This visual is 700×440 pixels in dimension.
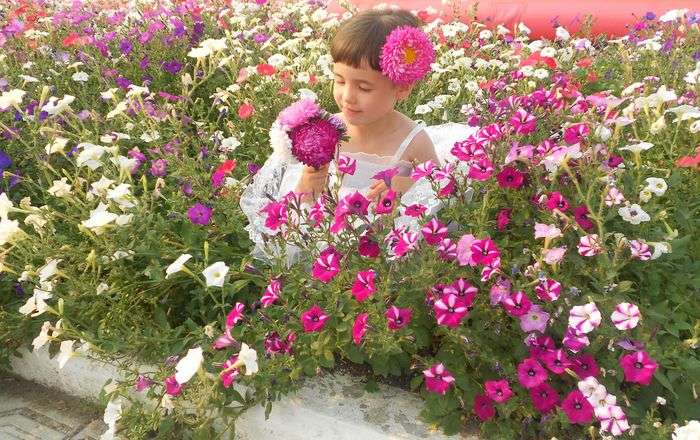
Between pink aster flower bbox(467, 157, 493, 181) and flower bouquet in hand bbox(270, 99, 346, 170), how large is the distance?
473 millimetres

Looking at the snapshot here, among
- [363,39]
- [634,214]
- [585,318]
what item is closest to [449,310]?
[585,318]

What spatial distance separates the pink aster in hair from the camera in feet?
7.15

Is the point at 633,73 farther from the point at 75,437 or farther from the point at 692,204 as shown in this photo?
the point at 75,437

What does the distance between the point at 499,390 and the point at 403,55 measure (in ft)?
3.84

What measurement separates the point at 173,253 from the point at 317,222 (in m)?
0.71

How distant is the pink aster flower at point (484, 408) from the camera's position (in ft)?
6.07

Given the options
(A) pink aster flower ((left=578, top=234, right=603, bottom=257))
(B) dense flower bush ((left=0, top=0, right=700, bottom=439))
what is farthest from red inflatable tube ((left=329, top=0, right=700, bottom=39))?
(A) pink aster flower ((left=578, top=234, right=603, bottom=257))

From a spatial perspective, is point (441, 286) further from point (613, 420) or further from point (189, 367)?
point (189, 367)

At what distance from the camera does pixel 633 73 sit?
3.78 metres

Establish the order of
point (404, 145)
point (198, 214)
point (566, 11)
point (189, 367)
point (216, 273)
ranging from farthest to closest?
point (566, 11), point (404, 145), point (198, 214), point (216, 273), point (189, 367)

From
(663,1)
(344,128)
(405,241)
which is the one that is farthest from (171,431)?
(663,1)

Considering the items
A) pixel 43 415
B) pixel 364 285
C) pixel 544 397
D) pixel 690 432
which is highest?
pixel 364 285

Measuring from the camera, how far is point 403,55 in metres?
2.18

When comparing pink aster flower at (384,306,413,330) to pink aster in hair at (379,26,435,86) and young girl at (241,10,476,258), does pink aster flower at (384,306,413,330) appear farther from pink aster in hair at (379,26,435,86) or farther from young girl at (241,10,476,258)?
pink aster in hair at (379,26,435,86)
